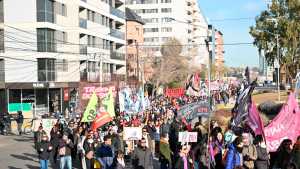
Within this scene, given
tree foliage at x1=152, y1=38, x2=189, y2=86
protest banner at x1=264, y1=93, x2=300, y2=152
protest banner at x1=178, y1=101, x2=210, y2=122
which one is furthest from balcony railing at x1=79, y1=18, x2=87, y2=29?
protest banner at x1=264, y1=93, x2=300, y2=152

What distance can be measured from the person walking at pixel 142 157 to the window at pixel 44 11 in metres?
36.1

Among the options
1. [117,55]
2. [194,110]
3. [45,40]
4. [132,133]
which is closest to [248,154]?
[132,133]

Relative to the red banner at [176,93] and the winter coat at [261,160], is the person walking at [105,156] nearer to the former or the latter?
the winter coat at [261,160]

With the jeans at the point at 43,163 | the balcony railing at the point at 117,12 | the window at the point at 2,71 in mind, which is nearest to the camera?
the jeans at the point at 43,163

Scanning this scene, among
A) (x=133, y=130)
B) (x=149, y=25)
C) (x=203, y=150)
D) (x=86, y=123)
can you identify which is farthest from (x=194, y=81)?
(x=149, y=25)

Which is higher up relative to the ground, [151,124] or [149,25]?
[149,25]

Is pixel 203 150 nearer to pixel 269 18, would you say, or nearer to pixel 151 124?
pixel 151 124

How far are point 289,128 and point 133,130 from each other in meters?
4.73

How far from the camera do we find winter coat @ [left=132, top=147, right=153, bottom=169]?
12.3 m

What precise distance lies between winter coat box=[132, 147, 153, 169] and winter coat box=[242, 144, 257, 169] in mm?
2374

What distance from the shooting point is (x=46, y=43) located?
47.3m

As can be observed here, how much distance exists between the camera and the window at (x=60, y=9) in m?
49.2

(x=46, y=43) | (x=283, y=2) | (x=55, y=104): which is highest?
(x=283, y=2)

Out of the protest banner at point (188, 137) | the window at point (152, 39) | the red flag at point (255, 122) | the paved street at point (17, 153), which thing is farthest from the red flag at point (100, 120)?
the window at point (152, 39)
